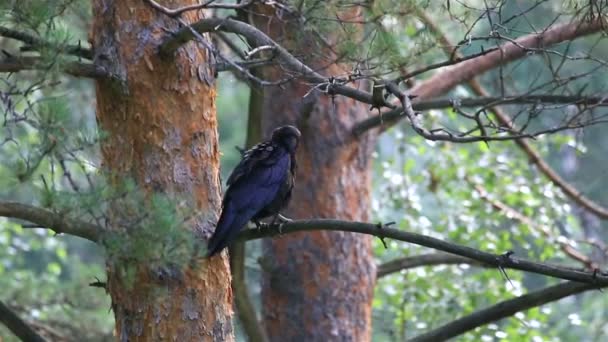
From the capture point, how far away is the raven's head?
5.85 m

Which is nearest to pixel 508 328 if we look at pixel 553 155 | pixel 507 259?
pixel 507 259

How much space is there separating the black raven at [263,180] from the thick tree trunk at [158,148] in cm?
20

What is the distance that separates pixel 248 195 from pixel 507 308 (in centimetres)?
128

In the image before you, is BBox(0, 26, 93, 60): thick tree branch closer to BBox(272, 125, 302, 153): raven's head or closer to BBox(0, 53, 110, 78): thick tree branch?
BBox(0, 53, 110, 78): thick tree branch

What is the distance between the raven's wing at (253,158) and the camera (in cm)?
540

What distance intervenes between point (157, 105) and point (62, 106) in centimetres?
85

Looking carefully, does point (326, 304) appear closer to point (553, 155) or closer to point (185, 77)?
point (185, 77)

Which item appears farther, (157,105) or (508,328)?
(508,328)

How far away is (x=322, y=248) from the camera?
6.70 metres

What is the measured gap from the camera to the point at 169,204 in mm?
3971

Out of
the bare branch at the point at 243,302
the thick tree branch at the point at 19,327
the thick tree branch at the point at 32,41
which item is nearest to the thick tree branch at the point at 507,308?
the bare branch at the point at 243,302

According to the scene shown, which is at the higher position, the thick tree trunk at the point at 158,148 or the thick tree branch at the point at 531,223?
the thick tree branch at the point at 531,223

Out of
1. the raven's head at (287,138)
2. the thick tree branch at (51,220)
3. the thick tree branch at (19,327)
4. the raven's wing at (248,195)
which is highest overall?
the raven's head at (287,138)

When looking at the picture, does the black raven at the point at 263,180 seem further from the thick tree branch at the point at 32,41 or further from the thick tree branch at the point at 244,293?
the thick tree branch at the point at 32,41
